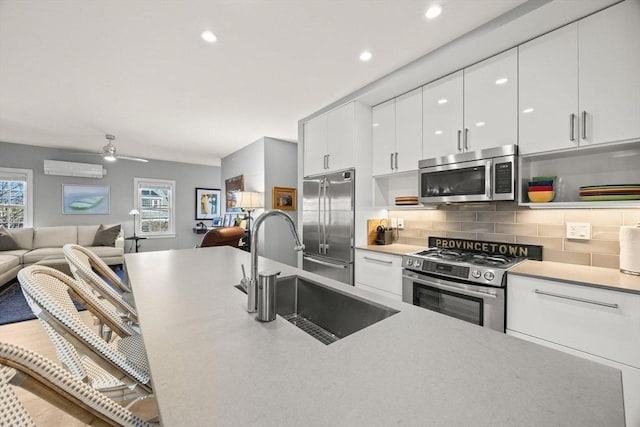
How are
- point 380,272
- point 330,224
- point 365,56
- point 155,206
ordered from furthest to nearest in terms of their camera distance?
point 155,206 → point 330,224 → point 380,272 → point 365,56

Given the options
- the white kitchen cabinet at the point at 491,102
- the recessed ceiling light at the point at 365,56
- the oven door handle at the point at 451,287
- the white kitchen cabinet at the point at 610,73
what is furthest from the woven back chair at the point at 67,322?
the white kitchen cabinet at the point at 610,73

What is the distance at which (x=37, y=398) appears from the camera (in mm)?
1881

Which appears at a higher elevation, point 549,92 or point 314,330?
point 549,92

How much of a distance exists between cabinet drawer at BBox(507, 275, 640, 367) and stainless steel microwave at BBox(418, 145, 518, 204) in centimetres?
66

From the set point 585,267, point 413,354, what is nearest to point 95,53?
point 413,354

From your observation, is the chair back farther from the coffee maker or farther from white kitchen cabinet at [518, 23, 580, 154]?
white kitchen cabinet at [518, 23, 580, 154]

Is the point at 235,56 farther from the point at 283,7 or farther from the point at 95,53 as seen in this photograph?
the point at 95,53

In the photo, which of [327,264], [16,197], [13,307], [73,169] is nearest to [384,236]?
[327,264]

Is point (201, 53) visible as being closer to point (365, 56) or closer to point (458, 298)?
point (365, 56)

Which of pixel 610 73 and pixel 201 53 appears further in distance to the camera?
pixel 201 53

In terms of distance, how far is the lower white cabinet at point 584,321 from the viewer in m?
1.30

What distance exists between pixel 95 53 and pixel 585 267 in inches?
158

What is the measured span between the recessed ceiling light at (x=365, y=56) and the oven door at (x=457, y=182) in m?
1.07

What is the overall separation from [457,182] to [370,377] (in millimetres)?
2002
